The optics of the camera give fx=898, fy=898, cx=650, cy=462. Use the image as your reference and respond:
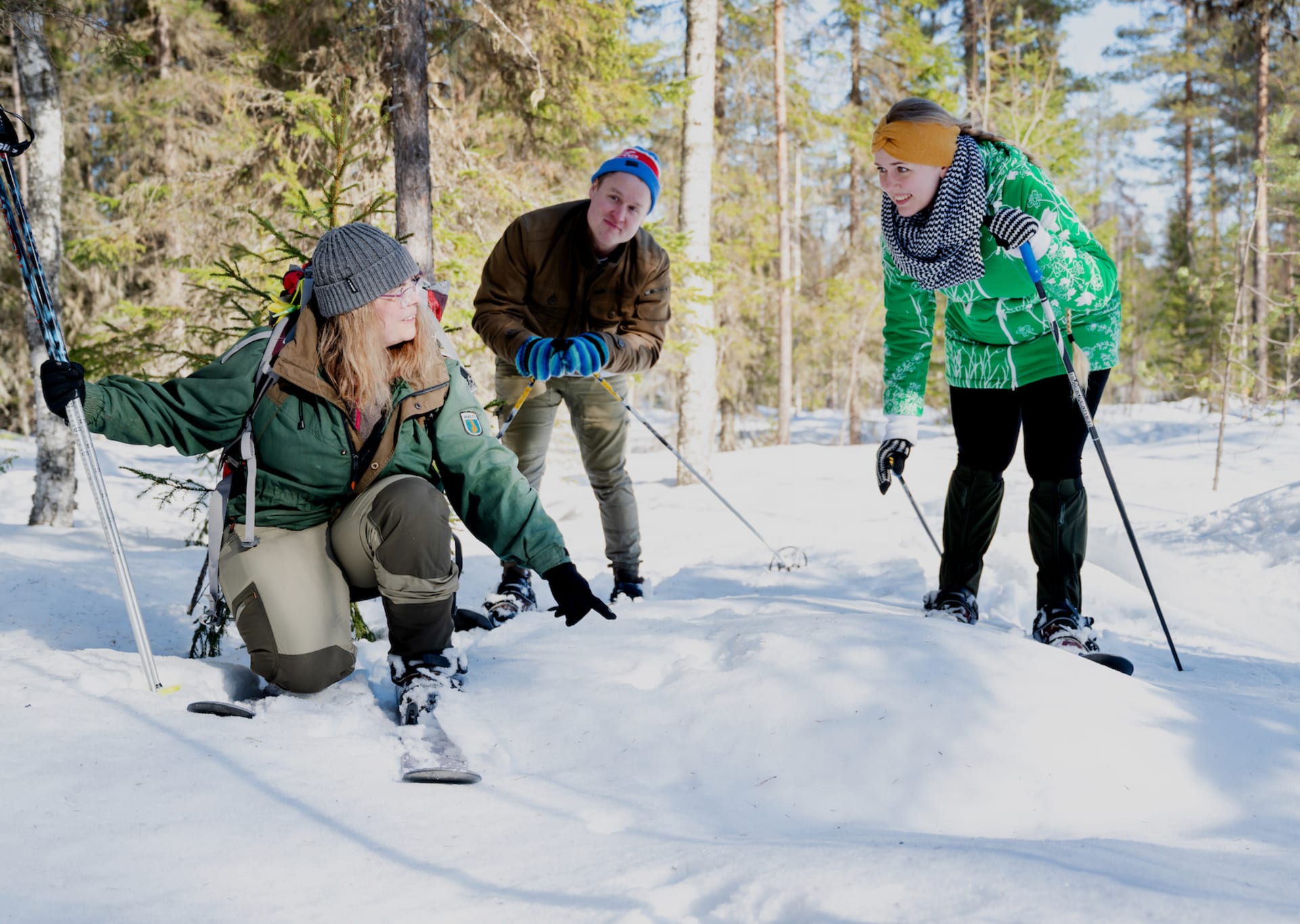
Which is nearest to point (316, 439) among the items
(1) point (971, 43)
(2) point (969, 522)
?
(2) point (969, 522)

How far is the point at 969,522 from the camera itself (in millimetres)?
3674

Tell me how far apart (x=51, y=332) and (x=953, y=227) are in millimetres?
2950

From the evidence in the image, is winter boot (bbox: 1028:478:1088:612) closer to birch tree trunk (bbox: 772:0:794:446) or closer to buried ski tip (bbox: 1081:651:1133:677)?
buried ski tip (bbox: 1081:651:1133:677)

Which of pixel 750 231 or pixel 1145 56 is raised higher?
pixel 1145 56

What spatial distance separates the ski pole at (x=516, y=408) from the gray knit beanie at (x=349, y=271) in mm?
1411

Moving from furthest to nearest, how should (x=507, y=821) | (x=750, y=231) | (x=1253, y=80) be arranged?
1. (x=1253, y=80)
2. (x=750, y=231)
3. (x=507, y=821)

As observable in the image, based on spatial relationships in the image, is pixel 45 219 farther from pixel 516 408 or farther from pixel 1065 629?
pixel 1065 629

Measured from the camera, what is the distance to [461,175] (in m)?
7.59

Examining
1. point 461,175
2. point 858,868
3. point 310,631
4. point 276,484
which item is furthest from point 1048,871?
point 461,175

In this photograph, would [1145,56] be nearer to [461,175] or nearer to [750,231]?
[750,231]

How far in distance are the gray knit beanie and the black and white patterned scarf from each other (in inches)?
74.6

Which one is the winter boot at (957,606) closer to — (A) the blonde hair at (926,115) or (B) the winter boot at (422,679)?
(A) the blonde hair at (926,115)

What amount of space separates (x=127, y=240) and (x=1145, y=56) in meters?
25.7

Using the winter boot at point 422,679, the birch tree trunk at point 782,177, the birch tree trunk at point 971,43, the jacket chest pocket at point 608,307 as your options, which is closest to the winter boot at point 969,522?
the jacket chest pocket at point 608,307
